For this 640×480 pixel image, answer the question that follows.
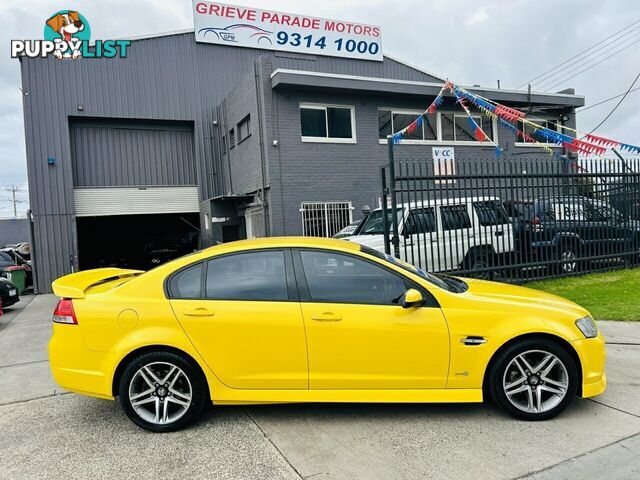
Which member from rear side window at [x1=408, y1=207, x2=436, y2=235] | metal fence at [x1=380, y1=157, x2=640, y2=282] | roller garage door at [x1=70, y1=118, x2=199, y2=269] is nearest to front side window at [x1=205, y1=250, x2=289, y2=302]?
metal fence at [x1=380, y1=157, x2=640, y2=282]

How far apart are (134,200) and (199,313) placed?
15157 millimetres

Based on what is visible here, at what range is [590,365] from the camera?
3.76 metres

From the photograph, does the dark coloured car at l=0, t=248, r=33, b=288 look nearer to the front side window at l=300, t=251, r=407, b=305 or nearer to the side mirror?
the front side window at l=300, t=251, r=407, b=305

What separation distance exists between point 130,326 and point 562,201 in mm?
8835

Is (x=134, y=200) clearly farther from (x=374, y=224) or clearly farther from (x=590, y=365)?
(x=590, y=365)

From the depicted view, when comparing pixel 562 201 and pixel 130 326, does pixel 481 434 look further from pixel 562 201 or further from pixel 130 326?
pixel 562 201

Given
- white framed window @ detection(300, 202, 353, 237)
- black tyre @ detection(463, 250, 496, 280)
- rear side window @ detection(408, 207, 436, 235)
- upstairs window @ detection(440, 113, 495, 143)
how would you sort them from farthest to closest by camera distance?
upstairs window @ detection(440, 113, 495, 143), white framed window @ detection(300, 202, 353, 237), black tyre @ detection(463, 250, 496, 280), rear side window @ detection(408, 207, 436, 235)

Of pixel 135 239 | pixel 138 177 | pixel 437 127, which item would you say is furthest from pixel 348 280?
pixel 135 239

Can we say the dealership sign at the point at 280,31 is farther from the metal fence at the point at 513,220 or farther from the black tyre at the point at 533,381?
→ the black tyre at the point at 533,381


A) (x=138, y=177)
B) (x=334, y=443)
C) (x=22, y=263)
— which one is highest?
(x=138, y=177)

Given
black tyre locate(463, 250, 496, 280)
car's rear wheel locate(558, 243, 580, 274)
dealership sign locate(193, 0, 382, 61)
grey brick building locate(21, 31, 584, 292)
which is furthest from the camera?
dealership sign locate(193, 0, 382, 61)

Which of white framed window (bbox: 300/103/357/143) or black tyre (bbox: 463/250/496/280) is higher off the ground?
white framed window (bbox: 300/103/357/143)

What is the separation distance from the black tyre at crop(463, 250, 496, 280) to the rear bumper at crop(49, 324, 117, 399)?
6.77 meters

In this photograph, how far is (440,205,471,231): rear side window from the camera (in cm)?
870
